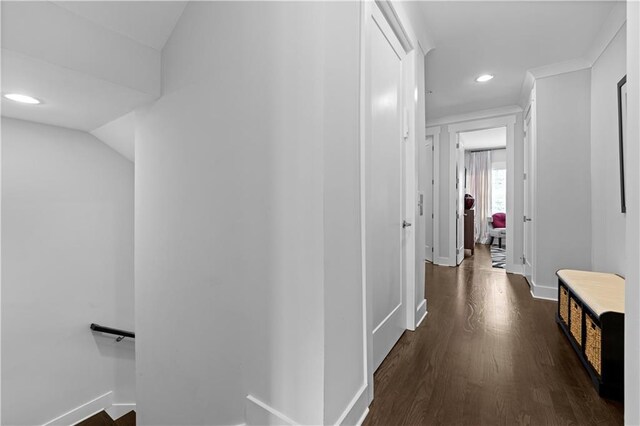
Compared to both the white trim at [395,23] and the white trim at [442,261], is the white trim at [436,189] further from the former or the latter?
the white trim at [395,23]

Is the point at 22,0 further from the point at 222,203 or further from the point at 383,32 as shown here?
the point at 383,32

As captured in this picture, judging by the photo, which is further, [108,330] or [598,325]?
[108,330]

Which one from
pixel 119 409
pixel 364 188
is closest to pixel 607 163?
pixel 364 188

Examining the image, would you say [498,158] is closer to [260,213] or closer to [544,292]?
[544,292]

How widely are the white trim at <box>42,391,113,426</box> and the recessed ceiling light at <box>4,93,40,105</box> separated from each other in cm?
266

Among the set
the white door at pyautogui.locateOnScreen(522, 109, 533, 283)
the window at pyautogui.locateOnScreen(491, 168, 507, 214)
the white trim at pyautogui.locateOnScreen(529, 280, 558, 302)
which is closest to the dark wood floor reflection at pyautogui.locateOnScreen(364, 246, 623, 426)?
the white trim at pyautogui.locateOnScreen(529, 280, 558, 302)

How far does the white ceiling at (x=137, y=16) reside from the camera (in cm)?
146

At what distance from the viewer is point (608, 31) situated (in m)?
2.26

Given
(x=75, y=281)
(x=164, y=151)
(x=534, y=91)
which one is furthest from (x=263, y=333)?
(x=534, y=91)

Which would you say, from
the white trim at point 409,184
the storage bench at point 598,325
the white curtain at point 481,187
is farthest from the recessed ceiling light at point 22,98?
the white curtain at point 481,187

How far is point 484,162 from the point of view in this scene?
7.85m

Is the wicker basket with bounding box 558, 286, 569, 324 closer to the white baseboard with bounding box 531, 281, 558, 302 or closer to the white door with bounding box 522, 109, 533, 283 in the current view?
the white baseboard with bounding box 531, 281, 558, 302

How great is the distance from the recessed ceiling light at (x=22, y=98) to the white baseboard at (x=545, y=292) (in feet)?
15.1

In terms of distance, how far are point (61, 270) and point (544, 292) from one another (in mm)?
4728
